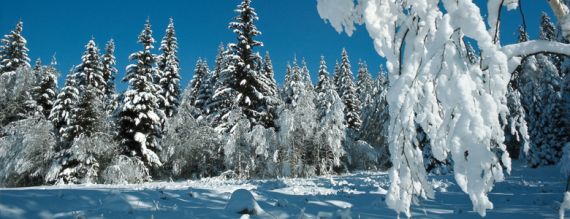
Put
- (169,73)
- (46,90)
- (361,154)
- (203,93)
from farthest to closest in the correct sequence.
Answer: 1. (203,93)
2. (361,154)
3. (169,73)
4. (46,90)

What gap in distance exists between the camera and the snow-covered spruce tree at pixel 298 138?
2711cm

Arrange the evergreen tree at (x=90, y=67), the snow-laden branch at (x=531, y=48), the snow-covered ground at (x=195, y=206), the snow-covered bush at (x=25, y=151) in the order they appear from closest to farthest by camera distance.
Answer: the snow-laden branch at (x=531, y=48) → the snow-covered ground at (x=195, y=206) → the snow-covered bush at (x=25, y=151) → the evergreen tree at (x=90, y=67)

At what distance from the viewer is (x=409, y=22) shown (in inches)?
108

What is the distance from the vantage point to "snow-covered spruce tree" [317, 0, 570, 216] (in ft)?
A: 7.63

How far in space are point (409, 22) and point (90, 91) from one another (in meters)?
25.8

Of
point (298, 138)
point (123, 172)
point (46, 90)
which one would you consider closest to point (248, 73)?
point (298, 138)

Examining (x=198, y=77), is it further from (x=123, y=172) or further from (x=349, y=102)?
(x=123, y=172)

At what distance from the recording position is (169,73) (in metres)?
35.3

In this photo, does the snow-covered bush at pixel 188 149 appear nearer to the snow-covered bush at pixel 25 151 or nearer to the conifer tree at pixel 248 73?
the conifer tree at pixel 248 73

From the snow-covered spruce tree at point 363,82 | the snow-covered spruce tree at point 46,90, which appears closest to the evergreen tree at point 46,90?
the snow-covered spruce tree at point 46,90

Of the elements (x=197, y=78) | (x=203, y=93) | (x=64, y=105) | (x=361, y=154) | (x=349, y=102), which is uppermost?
(x=197, y=78)

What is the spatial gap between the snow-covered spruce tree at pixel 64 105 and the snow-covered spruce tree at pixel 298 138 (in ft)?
50.9

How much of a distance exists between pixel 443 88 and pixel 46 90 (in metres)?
35.5

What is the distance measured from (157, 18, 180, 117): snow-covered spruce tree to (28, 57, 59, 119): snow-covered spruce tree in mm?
8746
